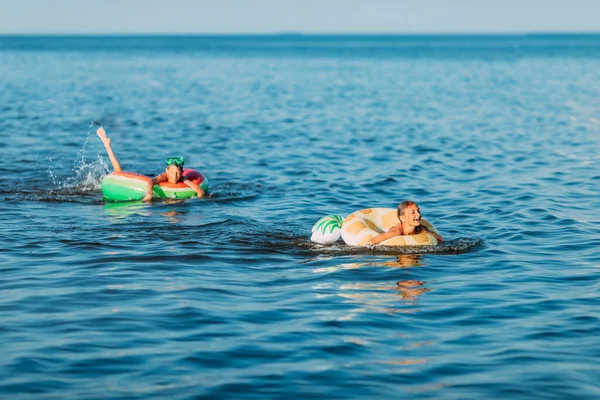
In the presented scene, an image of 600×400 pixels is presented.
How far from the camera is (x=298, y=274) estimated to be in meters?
10.3

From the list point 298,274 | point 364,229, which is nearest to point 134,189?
point 364,229

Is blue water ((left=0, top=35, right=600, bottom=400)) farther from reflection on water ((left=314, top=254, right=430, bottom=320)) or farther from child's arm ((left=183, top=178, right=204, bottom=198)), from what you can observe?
child's arm ((left=183, top=178, right=204, bottom=198))

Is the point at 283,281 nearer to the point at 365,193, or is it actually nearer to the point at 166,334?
the point at 166,334

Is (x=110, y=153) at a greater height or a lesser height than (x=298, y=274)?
greater

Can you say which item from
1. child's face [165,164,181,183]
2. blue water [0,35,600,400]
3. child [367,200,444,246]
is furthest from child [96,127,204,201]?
child [367,200,444,246]

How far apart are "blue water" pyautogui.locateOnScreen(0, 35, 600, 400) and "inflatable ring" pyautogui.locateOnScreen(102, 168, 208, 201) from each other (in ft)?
0.91

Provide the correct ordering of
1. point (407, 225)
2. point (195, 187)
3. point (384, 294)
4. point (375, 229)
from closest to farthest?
point (384, 294) → point (407, 225) → point (375, 229) → point (195, 187)

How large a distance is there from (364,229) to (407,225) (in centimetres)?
56

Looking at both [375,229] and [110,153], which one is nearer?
[375,229]

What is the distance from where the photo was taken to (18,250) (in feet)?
36.9

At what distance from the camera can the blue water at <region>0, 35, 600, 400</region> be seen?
716 cm

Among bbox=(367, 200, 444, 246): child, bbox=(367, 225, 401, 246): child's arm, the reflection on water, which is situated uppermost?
bbox=(367, 200, 444, 246): child

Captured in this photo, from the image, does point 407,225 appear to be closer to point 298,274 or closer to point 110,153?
point 298,274

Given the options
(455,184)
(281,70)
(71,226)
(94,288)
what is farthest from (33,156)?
(281,70)
